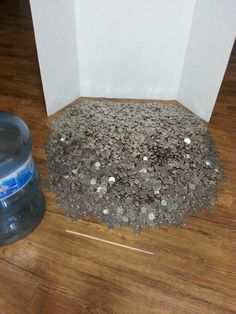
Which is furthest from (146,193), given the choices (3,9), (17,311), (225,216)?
(3,9)

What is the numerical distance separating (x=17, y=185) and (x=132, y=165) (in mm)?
530

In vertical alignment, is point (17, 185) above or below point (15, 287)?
above

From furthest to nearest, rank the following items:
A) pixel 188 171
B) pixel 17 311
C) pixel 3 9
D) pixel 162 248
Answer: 1. pixel 3 9
2. pixel 188 171
3. pixel 162 248
4. pixel 17 311

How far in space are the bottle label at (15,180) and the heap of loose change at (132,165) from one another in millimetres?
259

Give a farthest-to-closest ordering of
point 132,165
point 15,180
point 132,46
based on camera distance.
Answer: point 132,46
point 132,165
point 15,180

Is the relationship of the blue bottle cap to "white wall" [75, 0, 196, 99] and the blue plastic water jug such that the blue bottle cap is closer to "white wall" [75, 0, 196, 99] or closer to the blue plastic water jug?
the blue plastic water jug

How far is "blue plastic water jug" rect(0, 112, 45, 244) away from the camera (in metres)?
0.89

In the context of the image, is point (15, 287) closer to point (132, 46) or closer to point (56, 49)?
point (56, 49)

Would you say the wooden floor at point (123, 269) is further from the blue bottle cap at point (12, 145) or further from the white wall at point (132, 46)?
the white wall at point (132, 46)

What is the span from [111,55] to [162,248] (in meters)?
1.02

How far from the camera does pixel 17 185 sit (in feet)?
2.96

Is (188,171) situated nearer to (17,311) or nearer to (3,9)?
(17,311)

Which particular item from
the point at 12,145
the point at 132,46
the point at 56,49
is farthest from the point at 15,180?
the point at 132,46

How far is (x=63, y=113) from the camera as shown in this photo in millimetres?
1573
